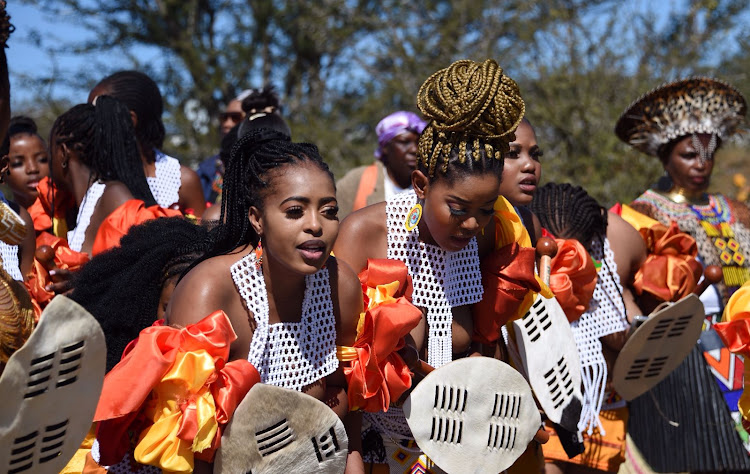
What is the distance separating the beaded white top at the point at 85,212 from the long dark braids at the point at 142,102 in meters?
0.54

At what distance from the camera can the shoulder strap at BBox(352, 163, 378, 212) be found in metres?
6.45

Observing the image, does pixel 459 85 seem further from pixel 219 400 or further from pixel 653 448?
pixel 653 448

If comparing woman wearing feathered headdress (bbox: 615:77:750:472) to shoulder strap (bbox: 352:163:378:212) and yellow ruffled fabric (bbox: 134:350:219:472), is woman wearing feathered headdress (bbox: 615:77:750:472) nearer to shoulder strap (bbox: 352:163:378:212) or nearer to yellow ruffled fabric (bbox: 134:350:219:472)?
shoulder strap (bbox: 352:163:378:212)

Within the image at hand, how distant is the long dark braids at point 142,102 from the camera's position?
5.34 metres

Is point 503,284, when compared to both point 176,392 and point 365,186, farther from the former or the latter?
point 365,186

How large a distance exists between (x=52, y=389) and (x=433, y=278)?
1.67 meters

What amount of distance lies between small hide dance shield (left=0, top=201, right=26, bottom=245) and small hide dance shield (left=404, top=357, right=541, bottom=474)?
1.38m

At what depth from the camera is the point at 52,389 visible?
2.50m

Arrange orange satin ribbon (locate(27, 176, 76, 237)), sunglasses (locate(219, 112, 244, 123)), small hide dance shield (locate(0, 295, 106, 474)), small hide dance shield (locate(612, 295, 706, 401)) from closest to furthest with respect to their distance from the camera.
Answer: small hide dance shield (locate(0, 295, 106, 474)) < small hide dance shield (locate(612, 295, 706, 401)) < orange satin ribbon (locate(27, 176, 76, 237)) < sunglasses (locate(219, 112, 244, 123))

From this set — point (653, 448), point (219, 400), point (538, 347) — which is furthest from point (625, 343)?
point (219, 400)

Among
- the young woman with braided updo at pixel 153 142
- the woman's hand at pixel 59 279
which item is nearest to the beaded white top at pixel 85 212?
the young woman with braided updo at pixel 153 142

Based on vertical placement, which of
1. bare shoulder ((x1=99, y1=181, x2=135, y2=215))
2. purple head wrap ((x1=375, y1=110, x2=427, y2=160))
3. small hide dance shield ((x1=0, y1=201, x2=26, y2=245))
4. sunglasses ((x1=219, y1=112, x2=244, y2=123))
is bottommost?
bare shoulder ((x1=99, y1=181, x2=135, y2=215))

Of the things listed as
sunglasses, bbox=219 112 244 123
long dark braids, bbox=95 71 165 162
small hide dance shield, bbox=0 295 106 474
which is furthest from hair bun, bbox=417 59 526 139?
sunglasses, bbox=219 112 244 123

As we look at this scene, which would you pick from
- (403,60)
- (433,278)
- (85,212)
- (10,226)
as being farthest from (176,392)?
(403,60)
